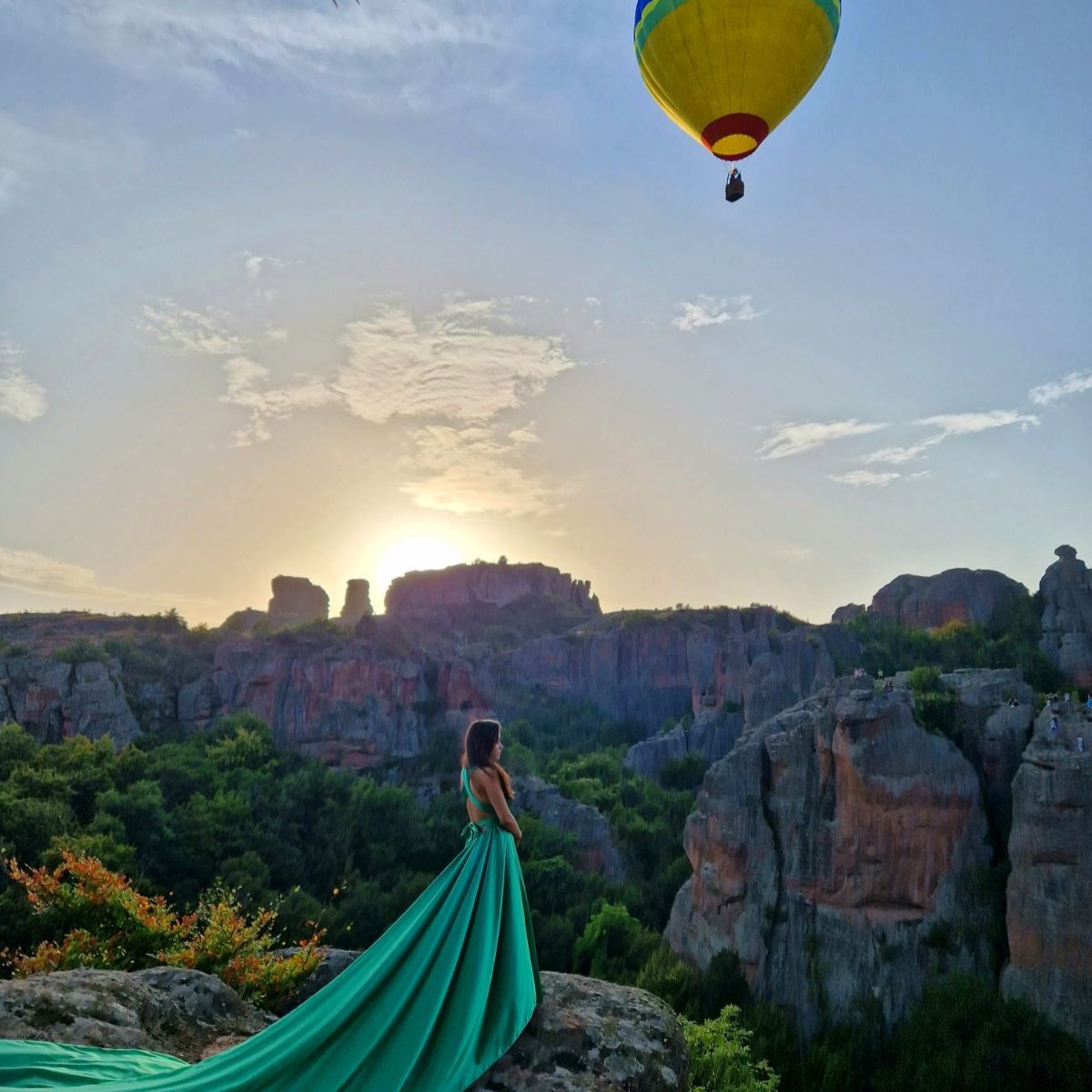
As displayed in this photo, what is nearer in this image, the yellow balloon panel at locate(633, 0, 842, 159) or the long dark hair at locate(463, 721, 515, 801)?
the long dark hair at locate(463, 721, 515, 801)

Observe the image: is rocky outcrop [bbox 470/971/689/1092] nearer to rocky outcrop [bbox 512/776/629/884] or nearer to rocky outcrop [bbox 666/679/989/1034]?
rocky outcrop [bbox 666/679/989/1034]

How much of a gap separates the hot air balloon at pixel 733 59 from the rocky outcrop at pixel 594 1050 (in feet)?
54.3

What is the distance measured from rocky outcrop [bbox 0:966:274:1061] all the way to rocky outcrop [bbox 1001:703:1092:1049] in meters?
15.4

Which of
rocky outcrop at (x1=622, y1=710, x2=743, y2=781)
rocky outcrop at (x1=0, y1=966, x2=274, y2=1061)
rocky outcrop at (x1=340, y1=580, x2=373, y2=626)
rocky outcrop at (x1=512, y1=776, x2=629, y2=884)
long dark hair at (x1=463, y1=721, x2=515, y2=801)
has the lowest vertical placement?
rocky outcrop at (x1=512, y1=776, x2=629, y2=884)

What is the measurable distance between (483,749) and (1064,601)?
4260 centimetres

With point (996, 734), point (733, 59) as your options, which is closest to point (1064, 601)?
point (996, 734)

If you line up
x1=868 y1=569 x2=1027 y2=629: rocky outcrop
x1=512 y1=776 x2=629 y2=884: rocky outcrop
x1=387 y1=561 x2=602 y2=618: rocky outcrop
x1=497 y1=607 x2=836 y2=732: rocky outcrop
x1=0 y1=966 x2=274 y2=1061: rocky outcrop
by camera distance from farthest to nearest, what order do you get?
1. x1=387 y1=561 x2=602 y2=618: rocky outcrop
2. x1=497 y1=607 x2=836 y2=732: rocky outcrop
3. x1=868 y1=569 x2=1027 y2=629: rocky outcrop
4. x1=512 y1=776 x2=629 y2=884: rocky outcrop
5. x1=0 y1=966 x2=274 y2=1061: rocky outcrop

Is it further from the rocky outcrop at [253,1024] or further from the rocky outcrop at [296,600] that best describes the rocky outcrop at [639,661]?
the rocky outcrop at [253,1024]

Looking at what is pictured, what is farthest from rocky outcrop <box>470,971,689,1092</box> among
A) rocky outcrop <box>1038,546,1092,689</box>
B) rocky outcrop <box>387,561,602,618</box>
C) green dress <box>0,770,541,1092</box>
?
rocky outcrop <box>387,561,602,618</box>

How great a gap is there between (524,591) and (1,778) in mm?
76745

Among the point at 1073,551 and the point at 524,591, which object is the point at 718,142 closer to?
the point at 1073,551

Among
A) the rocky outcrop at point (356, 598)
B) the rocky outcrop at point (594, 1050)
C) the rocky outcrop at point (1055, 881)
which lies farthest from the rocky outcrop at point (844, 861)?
the rocky outcrop at point (356, 598)

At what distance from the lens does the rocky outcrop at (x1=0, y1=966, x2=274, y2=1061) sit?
4223 mm

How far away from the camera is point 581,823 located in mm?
31516
